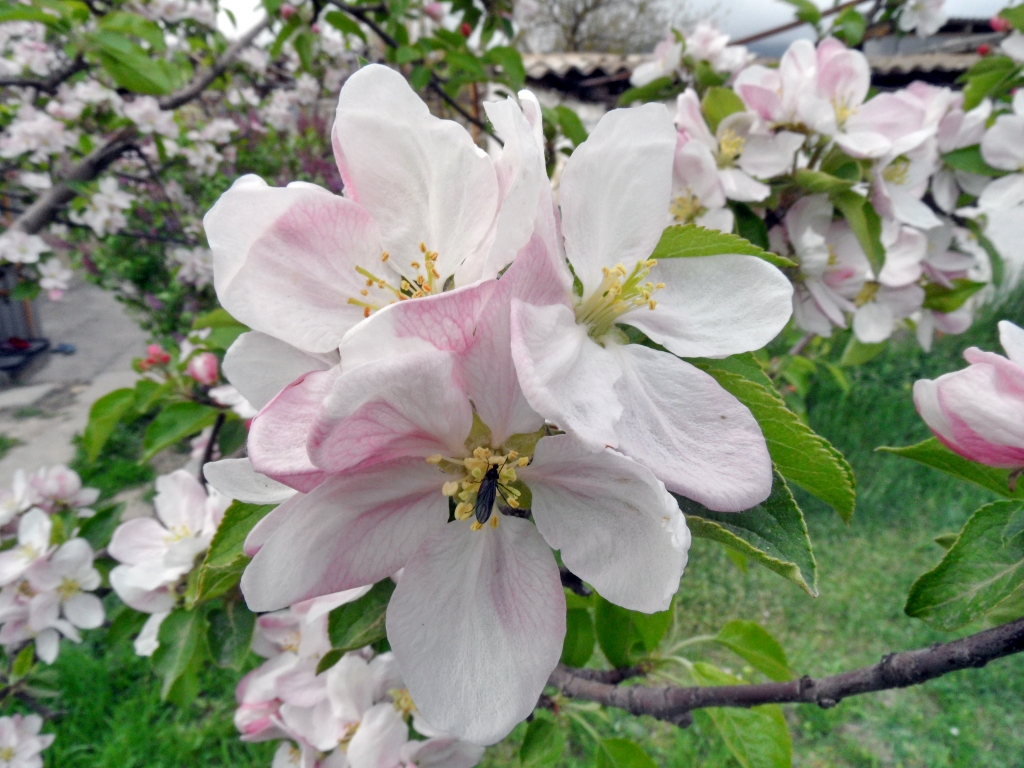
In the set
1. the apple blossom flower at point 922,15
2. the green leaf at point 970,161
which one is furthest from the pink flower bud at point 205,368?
the apple blossom flower at point 922,15

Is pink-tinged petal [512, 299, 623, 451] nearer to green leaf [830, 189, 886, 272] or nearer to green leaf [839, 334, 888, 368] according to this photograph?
green leaf [830, 189, 886, 272]

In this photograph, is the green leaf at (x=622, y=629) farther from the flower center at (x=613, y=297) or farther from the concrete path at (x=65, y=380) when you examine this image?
the concrete path at (x=65, y=380)

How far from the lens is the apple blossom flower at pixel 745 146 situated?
1.18 meters

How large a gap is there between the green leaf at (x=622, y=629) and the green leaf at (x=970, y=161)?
1.40 metres

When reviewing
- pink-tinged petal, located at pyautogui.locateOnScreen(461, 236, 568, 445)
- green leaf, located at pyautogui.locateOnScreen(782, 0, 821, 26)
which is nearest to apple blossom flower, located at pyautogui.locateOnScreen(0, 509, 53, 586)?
pink-tinged petal, located at pyautogui.locateOnScreen(461, 236, 568, 445)

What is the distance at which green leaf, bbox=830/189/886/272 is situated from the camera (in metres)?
1.12

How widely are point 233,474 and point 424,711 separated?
249 mm

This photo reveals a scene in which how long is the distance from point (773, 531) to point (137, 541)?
3.90 feet

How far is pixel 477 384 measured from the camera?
47 cm

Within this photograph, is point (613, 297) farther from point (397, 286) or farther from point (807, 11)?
Answer: point (807, 11)

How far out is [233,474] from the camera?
520 mm

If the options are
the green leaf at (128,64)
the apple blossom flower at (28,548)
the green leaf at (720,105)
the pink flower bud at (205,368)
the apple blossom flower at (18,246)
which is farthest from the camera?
the apple blossom flower at (18,246)

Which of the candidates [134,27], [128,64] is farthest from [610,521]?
[134,27]

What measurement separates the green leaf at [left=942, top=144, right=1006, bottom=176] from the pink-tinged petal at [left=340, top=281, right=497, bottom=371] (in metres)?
1.70
